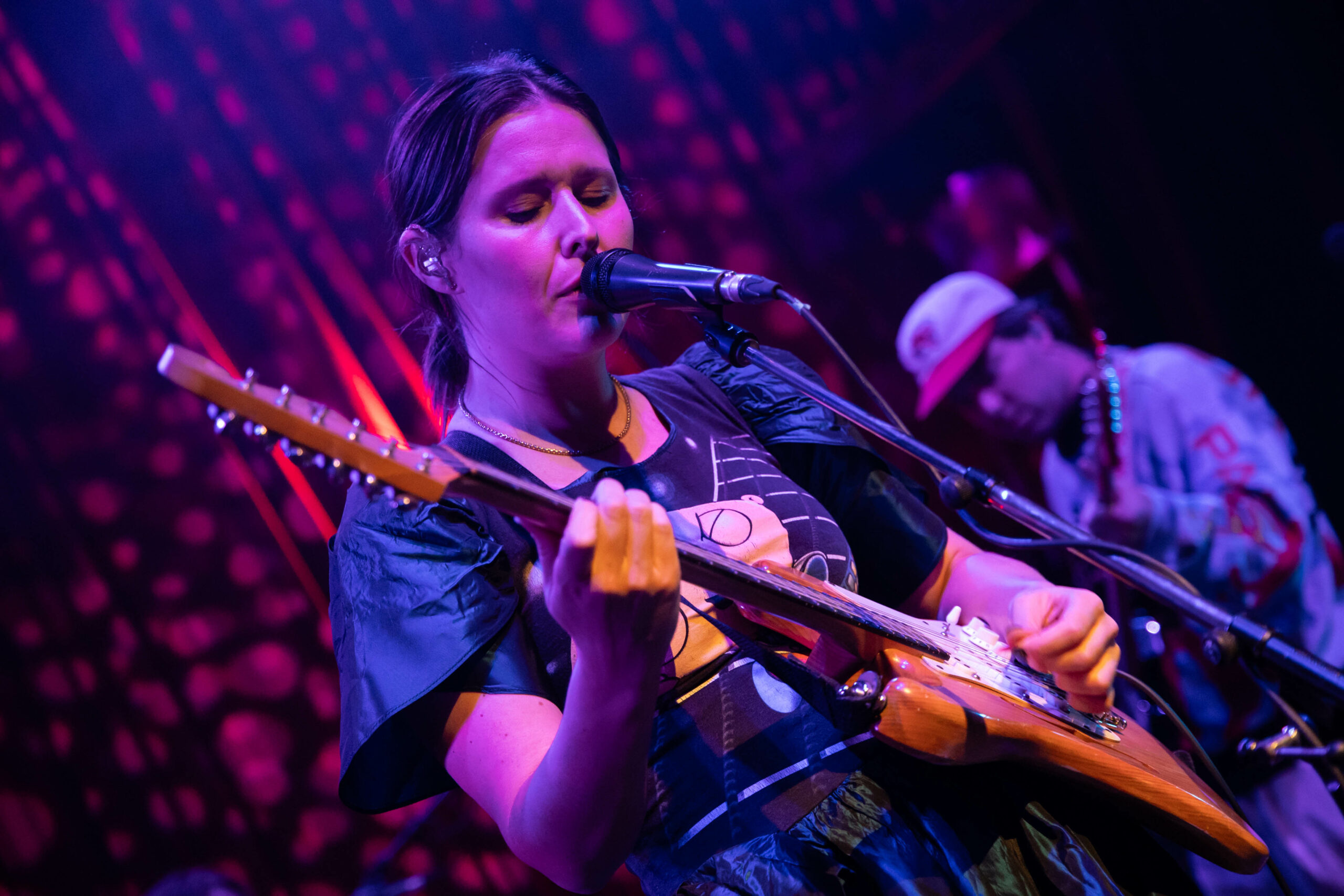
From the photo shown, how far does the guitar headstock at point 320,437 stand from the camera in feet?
2.32

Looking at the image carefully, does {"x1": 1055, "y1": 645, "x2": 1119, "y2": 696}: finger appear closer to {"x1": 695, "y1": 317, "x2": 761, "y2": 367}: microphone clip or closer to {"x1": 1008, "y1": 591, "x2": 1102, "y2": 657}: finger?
{"x1": 1008, "y1": 591, "x2": 1102, "y2": 657}: finger

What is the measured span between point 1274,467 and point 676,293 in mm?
2795

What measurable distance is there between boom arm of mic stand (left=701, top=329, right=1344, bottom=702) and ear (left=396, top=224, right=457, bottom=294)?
44cm

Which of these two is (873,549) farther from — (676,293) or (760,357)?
(676,293)

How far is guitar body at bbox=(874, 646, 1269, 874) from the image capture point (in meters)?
0.96

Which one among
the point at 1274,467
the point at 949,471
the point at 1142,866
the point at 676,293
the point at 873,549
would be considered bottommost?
the point at 1274,467

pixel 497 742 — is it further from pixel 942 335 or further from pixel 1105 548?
pixel 942 335

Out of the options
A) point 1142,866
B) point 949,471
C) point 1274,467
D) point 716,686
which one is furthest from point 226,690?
point 1274,467

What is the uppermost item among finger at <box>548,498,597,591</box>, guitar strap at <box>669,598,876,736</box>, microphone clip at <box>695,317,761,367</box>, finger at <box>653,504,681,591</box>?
microphone clip at <box>695,317,761,367</box>

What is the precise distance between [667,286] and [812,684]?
0.56m

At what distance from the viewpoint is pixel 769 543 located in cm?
126

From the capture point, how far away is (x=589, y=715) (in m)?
0.88

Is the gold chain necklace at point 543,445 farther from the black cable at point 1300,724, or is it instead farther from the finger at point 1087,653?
the black cable at point 1300,724

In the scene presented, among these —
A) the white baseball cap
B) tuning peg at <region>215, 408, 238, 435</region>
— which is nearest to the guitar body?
tuning peg at <region>215, 408, 238, 435</region>
